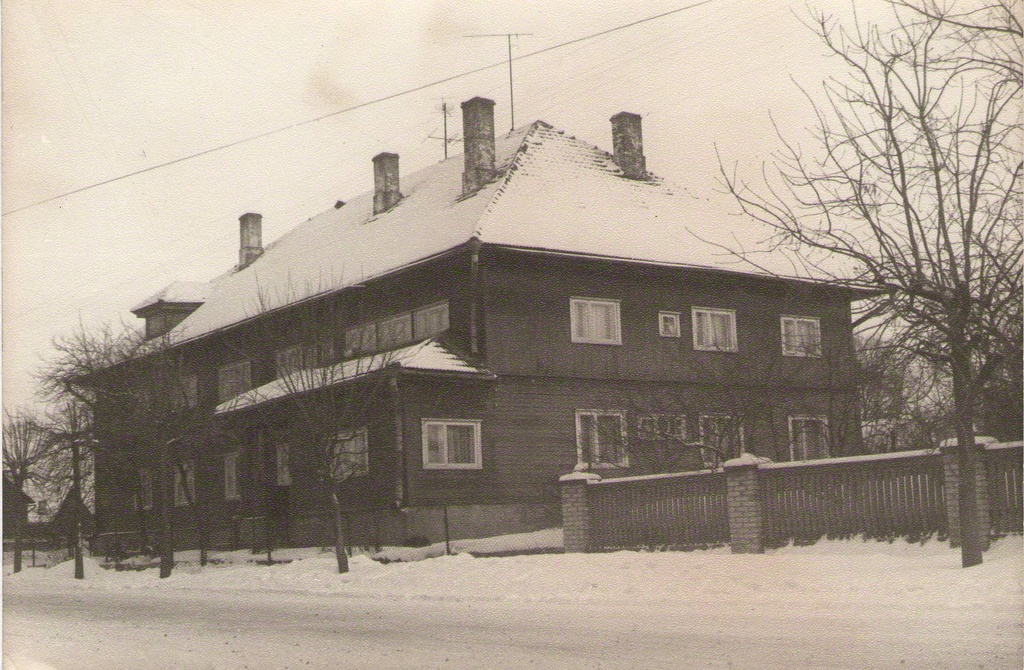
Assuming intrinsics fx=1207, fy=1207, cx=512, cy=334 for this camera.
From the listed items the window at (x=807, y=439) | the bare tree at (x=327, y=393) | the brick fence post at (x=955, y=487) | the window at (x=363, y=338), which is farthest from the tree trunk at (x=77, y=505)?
the brick fence post at (x=955, y=487)

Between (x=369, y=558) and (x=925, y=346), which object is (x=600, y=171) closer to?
(x=369, y=558)

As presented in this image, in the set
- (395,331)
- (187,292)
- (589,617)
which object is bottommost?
(589,617)

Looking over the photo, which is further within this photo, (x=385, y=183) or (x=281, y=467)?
(x=385, y=183)

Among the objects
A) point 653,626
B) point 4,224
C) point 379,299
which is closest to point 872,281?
point 653,626

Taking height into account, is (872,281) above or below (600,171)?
below

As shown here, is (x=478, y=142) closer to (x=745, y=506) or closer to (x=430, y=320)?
(x=430, y=320)

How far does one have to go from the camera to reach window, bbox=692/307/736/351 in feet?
94.9

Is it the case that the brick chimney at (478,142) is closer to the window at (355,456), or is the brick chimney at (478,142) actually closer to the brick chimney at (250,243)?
the window at (355,456)

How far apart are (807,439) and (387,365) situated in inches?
431

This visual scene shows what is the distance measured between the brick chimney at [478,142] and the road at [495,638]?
14.1 m

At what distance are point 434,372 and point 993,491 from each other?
12.7 metres

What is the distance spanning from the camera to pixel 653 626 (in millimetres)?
12414

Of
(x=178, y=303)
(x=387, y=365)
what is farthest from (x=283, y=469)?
Answer: (x=178, y=303)

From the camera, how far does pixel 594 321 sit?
27.8 m
